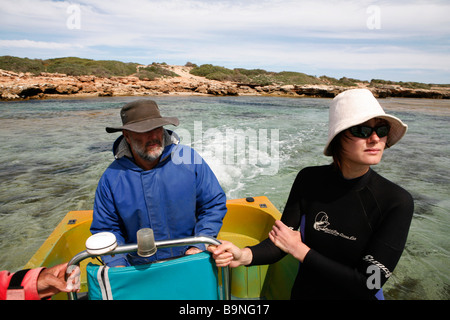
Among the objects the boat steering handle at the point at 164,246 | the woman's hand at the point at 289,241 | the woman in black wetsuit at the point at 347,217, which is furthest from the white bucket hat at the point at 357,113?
the boat steering handle at the point at 164,246

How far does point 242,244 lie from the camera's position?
384 cm

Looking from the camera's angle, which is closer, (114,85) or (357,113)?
(357,113)

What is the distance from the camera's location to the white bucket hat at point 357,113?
4.46ft

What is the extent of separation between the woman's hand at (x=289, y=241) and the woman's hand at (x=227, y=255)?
0.75 ft

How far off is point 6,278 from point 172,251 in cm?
112

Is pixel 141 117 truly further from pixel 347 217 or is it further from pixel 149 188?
pixel 347 217

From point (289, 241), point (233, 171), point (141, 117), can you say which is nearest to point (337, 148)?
point (289, 241)

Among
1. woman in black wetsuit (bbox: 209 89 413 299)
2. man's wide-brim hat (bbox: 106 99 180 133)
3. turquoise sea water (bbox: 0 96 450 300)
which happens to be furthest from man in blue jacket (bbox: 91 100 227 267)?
turquoise sea water (bbox: 0 96 450 300)

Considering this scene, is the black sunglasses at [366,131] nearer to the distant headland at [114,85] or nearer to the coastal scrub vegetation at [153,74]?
the distant headland at [114,85]

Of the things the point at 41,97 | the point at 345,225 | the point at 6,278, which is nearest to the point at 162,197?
the point at 6,278

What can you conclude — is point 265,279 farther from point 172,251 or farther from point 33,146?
point 33,146

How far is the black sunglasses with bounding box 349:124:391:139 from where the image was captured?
1.41m

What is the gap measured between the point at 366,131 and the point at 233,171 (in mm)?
7075
